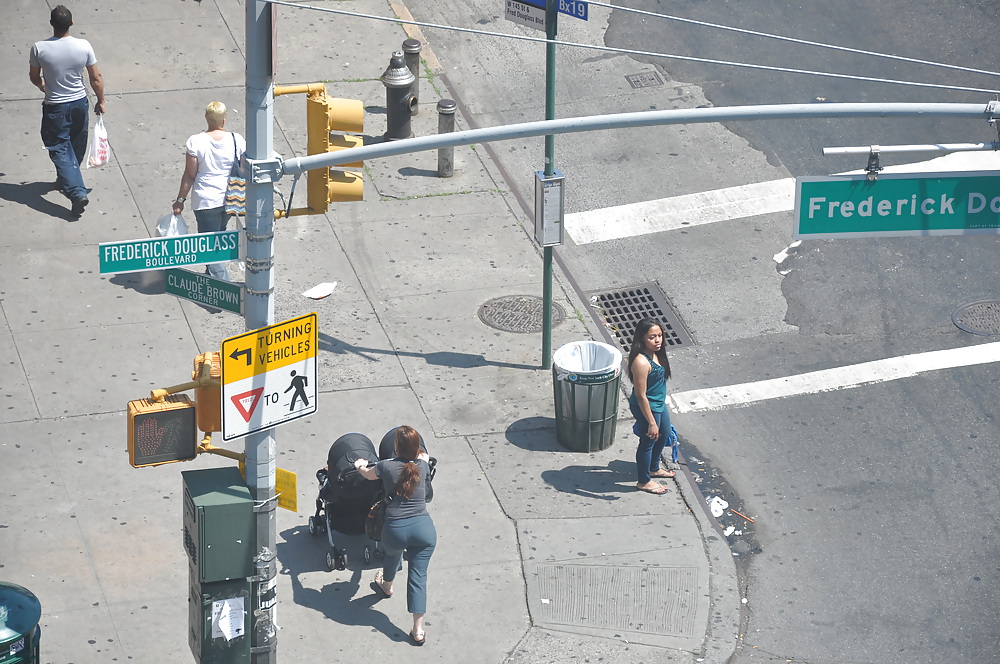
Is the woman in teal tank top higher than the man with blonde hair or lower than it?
lower

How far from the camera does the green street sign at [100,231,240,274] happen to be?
775 cm

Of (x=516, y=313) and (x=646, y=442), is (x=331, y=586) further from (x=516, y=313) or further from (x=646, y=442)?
(x=516, y=313)

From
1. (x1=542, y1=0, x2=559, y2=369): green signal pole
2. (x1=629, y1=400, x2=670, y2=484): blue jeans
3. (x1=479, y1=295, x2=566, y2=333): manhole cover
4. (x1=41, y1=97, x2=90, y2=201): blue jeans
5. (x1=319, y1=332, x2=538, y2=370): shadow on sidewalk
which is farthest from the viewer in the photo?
(x1=41, y1=97, x2=90, y2=201): blue jeans

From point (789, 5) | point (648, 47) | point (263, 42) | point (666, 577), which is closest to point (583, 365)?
point (666, 577)

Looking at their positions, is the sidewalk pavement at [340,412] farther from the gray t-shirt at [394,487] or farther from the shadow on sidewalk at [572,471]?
the gray t-shirt at [394,487]

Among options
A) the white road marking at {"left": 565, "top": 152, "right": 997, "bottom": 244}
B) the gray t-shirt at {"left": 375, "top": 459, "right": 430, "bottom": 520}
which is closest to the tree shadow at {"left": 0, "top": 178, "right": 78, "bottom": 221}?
the white road marking at {"left": 565, "top": 152, "right": 997, "bottom": 244}

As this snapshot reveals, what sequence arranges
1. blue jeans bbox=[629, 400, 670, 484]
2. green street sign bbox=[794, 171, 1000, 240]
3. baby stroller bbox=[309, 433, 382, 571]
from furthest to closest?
blue jeans bbox=[629, 400, 670, 484] → baby stroller bbox=[309, 433, 382, 571] → green street sign bbox=[794, 171, 1000, 240]

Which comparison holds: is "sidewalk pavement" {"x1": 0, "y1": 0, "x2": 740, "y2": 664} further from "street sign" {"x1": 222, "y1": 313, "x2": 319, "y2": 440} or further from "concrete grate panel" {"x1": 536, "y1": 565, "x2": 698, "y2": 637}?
"street sign" {"x1": 222, "y1": 313, "x2": 319, "y2": 440}

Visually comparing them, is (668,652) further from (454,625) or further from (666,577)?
(454,625)

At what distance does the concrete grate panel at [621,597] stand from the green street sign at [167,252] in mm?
3862

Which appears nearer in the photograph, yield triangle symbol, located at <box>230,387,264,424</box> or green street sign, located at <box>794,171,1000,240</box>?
yield triangle symbol, located at <box>230,387,264,424</box>

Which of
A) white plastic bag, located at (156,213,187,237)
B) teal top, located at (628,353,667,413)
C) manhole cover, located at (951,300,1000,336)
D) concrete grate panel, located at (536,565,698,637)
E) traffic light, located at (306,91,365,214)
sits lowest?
concrete grate panel, located at (536,565,698,637)

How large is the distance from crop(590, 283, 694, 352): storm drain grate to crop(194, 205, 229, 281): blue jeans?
3477 mm

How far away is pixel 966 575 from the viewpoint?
11.0 metres
